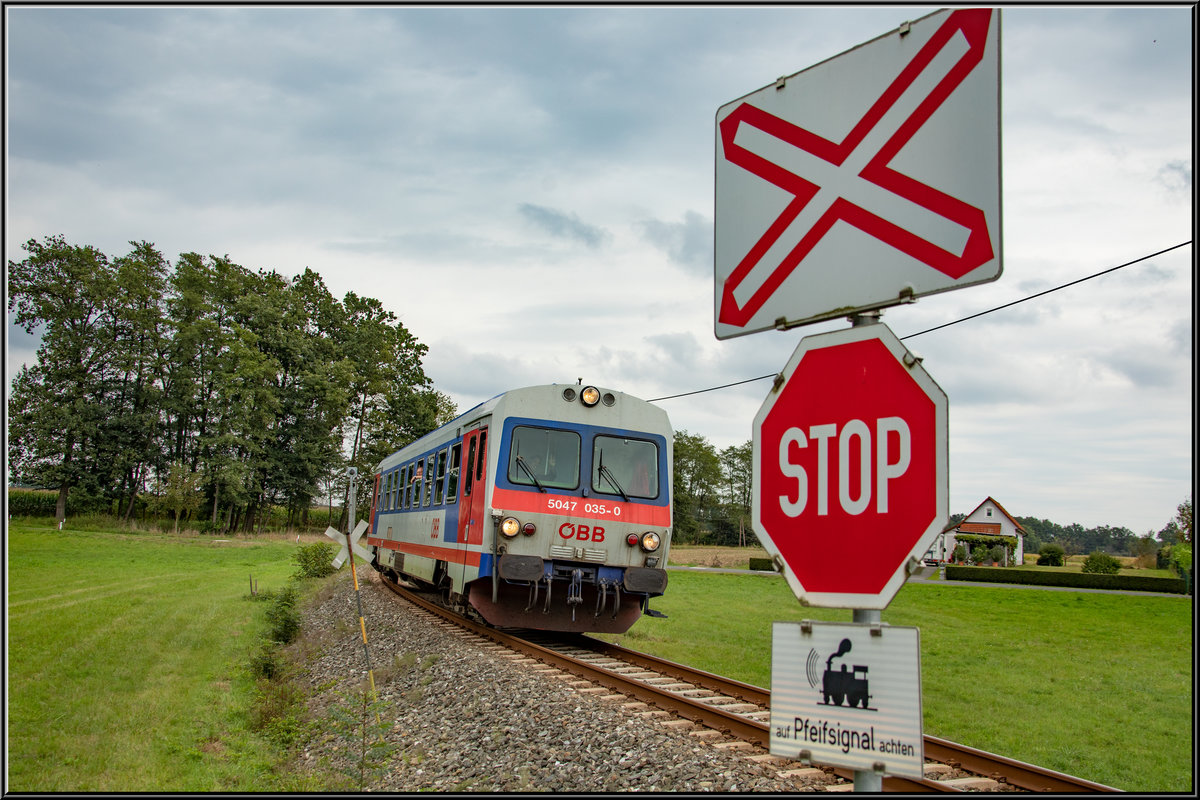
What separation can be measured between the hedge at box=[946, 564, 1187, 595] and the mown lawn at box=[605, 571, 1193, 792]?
7.72m

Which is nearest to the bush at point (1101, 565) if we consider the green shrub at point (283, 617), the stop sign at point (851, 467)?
the green shrub at point (283, 617)

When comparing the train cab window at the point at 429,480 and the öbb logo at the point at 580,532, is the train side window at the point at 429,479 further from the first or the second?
the öbb logo at the point at 580,532

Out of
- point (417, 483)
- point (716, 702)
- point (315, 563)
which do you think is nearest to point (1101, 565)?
point (315, 563)

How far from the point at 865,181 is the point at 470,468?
10612 millimetres

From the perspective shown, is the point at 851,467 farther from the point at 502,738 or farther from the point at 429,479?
the point at 429,479

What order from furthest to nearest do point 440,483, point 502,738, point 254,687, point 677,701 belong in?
point 440,483 → point 254,687 → point 677,701 → point 502,738

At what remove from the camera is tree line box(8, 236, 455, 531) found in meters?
50.6

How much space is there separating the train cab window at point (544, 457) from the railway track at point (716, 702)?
235cm

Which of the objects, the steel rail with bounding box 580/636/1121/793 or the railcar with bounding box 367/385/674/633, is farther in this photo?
the railcar with bounding box 367/385/674/633

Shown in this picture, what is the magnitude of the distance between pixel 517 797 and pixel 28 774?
18.1 feet

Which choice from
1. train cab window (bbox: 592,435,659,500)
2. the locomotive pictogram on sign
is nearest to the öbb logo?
train cab window (bbox: 592,435,659,500)

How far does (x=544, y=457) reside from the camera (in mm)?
11445

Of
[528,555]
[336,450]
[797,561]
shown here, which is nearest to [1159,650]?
[528,555]

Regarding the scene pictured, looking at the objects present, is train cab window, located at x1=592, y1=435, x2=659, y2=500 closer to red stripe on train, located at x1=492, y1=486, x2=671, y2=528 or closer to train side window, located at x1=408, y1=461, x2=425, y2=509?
red stripe on train, located at x1=492, y1=486, x2=671, y2=528
